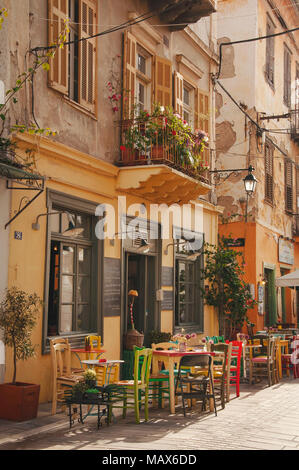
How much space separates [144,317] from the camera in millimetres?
12328

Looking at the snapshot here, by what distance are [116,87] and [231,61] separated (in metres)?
8.61

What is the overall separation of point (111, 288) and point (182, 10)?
6.23 metres

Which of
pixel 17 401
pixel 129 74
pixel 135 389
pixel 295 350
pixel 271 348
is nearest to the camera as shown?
pixel 17 401

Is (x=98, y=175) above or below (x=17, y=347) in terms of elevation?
above

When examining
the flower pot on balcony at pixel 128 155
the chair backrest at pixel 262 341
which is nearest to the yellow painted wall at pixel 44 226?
the flower pot on balcony at pixel 128 155

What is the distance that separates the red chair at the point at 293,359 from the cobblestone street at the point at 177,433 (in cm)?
434

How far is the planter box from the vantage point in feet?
24.4

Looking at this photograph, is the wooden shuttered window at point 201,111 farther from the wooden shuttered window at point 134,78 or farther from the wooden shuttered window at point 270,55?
the wooden shuttered window at point 270,55

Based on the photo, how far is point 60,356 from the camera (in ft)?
27.9

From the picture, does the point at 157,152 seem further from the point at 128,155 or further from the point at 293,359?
the point at 293,359

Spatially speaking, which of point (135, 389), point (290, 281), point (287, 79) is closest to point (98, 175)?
point (135, 389)

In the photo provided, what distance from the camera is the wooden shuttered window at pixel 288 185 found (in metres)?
22.0

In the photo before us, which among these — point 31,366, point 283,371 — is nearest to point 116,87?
point 31,366

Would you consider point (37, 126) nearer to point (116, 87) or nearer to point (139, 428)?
point (116, 87)
